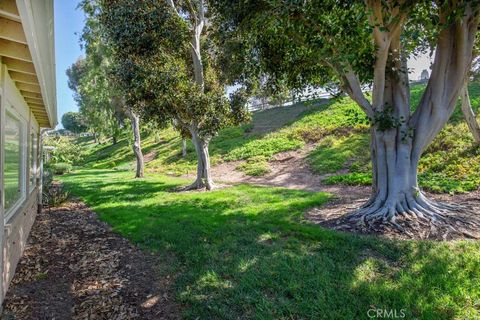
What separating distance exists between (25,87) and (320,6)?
16.3ft

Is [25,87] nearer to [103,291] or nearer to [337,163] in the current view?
[103,291]

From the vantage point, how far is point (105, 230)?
6602 millimetres

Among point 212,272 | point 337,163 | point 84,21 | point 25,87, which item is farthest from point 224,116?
point 84,21

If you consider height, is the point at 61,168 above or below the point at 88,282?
above

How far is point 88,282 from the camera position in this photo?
4.20 meters

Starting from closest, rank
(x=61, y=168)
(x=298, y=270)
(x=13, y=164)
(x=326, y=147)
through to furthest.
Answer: (x=298, y=270)
(x=13, y=164)
(x=326, y=147)
(x=61, y=168)

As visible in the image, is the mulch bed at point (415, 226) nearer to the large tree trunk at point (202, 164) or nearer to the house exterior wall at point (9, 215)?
the house exterior wall at point (9, 215)

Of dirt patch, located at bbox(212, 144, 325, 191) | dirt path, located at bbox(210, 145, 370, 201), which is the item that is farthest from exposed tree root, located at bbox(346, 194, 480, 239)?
dirt patch, located at bbox(212, 144, 325, 191)

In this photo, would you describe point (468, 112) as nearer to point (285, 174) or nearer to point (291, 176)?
point (291, 176)

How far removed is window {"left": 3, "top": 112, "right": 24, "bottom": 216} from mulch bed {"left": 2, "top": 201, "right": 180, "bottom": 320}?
1.01 metres

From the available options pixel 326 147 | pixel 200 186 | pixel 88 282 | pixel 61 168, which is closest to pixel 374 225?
pixel 88 282

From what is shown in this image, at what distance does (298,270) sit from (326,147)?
453 inches

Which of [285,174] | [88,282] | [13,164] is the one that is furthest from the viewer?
[285,174]

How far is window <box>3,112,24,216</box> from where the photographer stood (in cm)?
438
